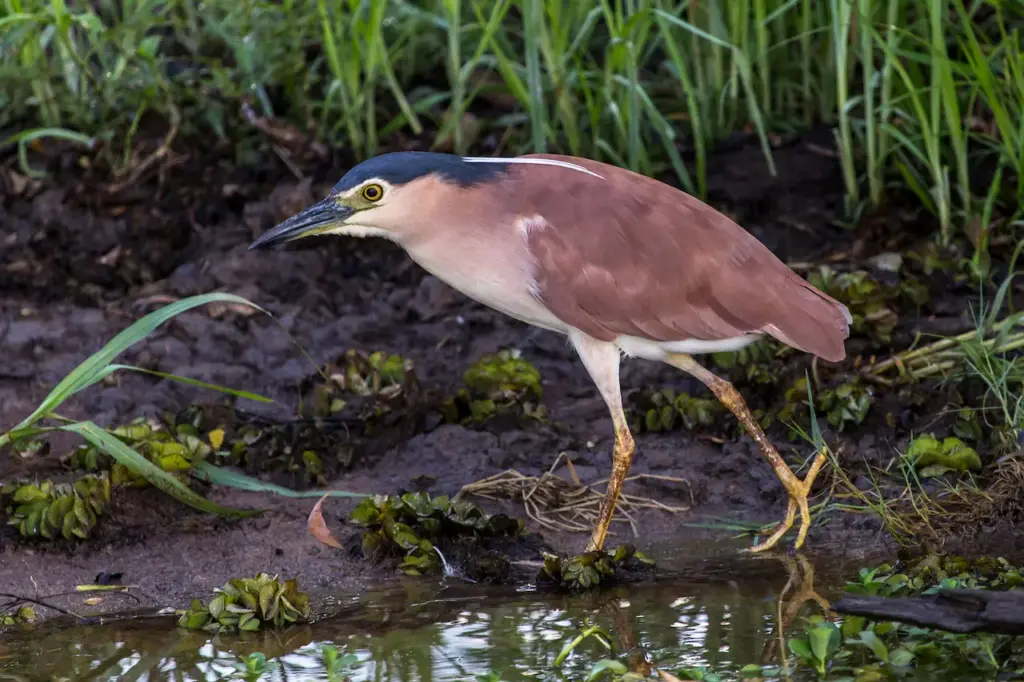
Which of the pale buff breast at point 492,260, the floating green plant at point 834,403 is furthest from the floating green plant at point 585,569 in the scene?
the floating green plant at point 834,403

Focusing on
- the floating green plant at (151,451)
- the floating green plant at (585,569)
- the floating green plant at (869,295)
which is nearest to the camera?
the floating green plant at (585,569)

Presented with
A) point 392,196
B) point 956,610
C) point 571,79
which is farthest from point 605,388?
point 571,79

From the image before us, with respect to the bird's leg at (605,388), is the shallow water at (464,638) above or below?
below

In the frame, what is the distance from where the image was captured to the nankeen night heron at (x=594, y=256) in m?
4.18

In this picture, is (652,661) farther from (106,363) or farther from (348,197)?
(106,363)

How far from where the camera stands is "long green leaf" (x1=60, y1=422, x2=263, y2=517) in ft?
13.6

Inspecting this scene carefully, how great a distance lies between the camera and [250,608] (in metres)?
3.69

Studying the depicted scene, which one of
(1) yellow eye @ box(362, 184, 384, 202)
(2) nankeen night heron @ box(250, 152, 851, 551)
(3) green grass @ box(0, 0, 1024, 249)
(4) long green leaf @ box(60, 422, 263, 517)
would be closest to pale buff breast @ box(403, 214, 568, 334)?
(2) nankeen night heron @ box(250, 152, 851, 551)

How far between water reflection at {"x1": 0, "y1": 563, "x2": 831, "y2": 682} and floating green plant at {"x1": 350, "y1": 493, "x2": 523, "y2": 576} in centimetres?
23

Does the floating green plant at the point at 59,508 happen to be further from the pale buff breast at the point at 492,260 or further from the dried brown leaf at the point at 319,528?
the pale buff breast at the point at 492,260

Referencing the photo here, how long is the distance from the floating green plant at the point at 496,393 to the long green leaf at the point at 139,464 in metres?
1.13

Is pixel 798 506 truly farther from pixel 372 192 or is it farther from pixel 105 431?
pixel 105 431

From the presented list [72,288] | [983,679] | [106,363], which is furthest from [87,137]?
[983,679]

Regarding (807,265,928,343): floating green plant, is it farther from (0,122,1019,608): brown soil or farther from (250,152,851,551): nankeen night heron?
(250,152,851,551): nankeen night heron
